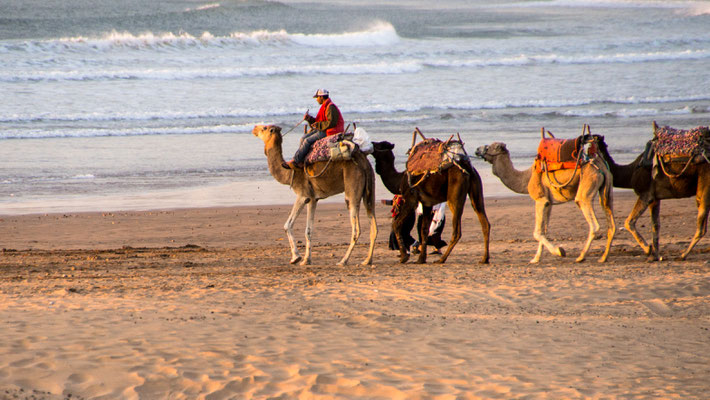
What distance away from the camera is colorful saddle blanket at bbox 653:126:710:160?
11.3 meters

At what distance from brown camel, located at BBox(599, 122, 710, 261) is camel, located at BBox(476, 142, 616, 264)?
44cm

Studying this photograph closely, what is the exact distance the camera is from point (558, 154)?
11.3 meters

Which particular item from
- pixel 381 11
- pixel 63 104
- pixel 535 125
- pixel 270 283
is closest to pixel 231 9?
pixel 381 11

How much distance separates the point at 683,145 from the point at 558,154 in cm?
164

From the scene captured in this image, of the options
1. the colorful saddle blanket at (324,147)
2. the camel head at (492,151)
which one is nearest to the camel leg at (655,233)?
the camel head at (492,151)

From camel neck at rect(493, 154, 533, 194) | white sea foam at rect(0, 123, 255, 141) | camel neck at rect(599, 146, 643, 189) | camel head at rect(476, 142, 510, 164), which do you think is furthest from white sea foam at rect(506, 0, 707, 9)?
camel neck at rect(599, 146, 643, 189)

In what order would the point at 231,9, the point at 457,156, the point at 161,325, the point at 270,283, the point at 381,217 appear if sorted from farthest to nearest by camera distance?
the point at 231,9 < the point at 381,217 < the point at 457,156 < the point at 270,283 < the point at 161,325

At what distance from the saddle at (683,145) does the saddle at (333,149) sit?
160 inches

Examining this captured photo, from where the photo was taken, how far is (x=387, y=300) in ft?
29.4

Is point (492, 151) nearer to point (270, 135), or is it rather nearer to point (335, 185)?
point (335, 185)

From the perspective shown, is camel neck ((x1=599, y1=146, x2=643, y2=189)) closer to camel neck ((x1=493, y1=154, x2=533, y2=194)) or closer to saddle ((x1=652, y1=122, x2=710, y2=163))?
saddle ((x1=652, y1=122, x2=710, y2=163))

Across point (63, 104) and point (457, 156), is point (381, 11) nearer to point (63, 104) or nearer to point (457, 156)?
point (63, 104)

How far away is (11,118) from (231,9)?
40398 millimetres

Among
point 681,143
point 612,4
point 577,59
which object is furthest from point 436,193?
point 612,4
